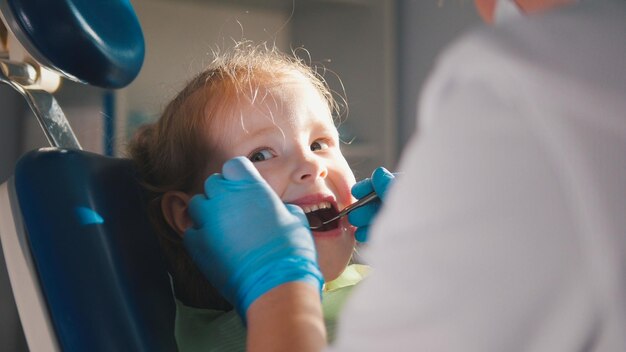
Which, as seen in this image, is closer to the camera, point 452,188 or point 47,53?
point 452,188

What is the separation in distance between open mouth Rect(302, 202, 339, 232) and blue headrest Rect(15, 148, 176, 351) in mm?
244

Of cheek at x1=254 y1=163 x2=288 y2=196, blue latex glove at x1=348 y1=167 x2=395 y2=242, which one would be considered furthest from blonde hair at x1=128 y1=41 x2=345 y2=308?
blue latex glove at x1=348 y1=167 x2=395 y2=242

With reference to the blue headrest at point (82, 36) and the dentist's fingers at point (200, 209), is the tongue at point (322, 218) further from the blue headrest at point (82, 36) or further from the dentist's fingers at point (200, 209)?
the blue headrest at point (82, 36)

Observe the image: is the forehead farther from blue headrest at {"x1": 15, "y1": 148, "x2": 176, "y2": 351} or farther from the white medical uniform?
the white medical uniform

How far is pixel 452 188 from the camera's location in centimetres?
49

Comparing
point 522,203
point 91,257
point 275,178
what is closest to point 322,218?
point 275,178

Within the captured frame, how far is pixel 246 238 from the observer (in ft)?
3.11

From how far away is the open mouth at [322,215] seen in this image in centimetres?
118

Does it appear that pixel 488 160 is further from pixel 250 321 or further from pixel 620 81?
pixel 250 321

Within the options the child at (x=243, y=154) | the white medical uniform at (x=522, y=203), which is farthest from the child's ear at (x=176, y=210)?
the white medical uniform at (x=522, y=203)

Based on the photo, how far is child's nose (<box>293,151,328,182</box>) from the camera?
116 cm

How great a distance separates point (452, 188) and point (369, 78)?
2.79m

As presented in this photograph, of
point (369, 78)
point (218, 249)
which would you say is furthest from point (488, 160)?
point (369, 78)

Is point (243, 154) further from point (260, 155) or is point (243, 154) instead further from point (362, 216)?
point (362, 216)
